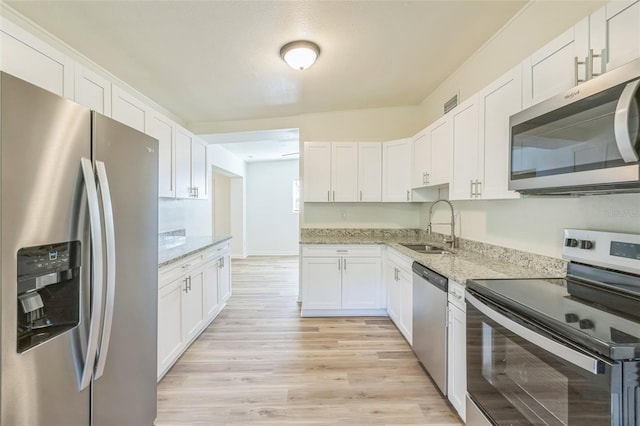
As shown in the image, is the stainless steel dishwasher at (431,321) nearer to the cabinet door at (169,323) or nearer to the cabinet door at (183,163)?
the cabinet door at (169,323)

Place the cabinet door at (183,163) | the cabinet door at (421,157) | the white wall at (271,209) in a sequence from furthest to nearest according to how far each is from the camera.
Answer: the white wall at (271,209) < the cabinet door at (421,157) < the cabinet door at (183,163)

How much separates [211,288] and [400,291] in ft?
6.84

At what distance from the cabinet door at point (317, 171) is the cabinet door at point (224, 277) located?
135 centimetres

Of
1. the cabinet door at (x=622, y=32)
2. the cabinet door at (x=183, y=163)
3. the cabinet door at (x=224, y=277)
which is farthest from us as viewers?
the cabinet door at (x=224, y=277)

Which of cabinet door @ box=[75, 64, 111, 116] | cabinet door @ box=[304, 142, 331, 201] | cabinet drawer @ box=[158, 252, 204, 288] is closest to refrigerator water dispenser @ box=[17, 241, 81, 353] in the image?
cabinet drawer @ box=[158, 252, 204, 288]

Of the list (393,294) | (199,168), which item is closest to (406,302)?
(393,294)

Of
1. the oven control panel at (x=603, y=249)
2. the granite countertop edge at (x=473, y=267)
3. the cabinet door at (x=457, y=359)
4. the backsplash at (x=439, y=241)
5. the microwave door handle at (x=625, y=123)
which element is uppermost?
the microwave door handle at (x=625, y=123)

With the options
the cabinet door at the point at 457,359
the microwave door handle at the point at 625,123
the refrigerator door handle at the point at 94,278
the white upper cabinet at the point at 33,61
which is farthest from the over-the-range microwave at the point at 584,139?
the white upper cabinet at the point at 33,61

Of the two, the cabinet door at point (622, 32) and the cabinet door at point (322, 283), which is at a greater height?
the cabinet door at point (622, 32)

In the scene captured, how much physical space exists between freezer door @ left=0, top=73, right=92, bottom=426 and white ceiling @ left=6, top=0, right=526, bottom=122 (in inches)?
52.0

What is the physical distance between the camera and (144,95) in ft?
10.6

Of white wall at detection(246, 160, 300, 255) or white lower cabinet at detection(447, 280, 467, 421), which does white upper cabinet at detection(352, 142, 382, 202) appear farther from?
white wall at detection(246, 160, 300, 255)

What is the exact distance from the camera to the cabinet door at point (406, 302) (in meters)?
2.60

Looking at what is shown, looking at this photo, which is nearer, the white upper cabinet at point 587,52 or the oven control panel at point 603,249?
the white upper cabinet at point 587,52
